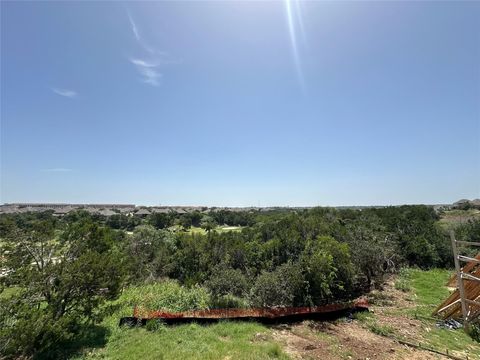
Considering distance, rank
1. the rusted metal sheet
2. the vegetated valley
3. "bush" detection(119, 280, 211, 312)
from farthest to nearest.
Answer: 1. "bush" detection(119, 280, 211, 312)
2. the rusted metal sheet
3. the vegetated valley

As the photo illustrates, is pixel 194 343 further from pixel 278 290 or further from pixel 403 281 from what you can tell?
pixel 403 281

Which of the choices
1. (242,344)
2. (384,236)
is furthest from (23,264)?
(384,236)

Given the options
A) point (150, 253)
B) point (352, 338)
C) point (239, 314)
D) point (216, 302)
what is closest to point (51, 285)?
point (216, 302)

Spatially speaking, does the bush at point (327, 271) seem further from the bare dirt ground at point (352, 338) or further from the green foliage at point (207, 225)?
the green foliage at point (207, 225)

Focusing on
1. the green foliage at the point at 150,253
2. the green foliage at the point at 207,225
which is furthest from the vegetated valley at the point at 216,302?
the green foliage at the point at 207,225

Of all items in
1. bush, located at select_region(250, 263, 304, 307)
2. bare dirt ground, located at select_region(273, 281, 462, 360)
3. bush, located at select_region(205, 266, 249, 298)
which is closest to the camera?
bare dirt ground, located at select_region(273, 281, 462, 360)

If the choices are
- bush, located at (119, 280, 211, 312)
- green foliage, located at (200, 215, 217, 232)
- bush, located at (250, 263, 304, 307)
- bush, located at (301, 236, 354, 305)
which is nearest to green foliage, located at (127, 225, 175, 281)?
bush, located at (119, 280, 211, 312)

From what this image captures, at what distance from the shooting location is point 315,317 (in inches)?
419

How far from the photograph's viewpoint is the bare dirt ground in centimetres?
738

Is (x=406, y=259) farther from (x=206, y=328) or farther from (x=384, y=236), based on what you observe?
(x=206, y=328)

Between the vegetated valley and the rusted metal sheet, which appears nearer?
the vegetated valley

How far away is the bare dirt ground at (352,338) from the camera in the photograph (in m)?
7.38

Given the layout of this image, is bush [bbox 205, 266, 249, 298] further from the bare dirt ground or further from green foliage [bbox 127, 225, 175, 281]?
green foliage [bbox 127, 225, 175, 281]

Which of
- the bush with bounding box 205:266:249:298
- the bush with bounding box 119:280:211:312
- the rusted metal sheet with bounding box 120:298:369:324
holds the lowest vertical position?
the bush with bounding box 119:280:211:312
